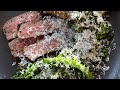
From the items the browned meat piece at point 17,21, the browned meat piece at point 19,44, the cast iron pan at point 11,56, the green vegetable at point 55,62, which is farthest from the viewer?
the browned meat piece at point 17,21

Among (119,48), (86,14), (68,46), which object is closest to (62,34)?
(68,46)

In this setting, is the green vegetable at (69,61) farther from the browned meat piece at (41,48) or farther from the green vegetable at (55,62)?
the browned meat piece at (41,48)

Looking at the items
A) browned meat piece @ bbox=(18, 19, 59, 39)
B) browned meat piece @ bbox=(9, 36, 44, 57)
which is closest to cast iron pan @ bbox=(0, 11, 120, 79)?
browned meat piece @ bbox=(9, 36, 44, 57)

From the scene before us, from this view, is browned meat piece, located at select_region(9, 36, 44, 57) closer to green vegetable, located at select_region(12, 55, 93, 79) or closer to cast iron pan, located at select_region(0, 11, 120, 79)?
cast iron pan, located at select_region(0, 11, 120, 79)

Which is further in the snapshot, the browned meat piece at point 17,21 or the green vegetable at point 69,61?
the browned meat piece at point 17,21

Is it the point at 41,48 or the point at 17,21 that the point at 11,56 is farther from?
the point at 17,21

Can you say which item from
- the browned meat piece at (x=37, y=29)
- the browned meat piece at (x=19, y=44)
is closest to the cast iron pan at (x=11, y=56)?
the browned meat piece at (x=19, y=44)

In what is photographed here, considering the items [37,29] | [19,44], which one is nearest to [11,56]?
[19,44]
